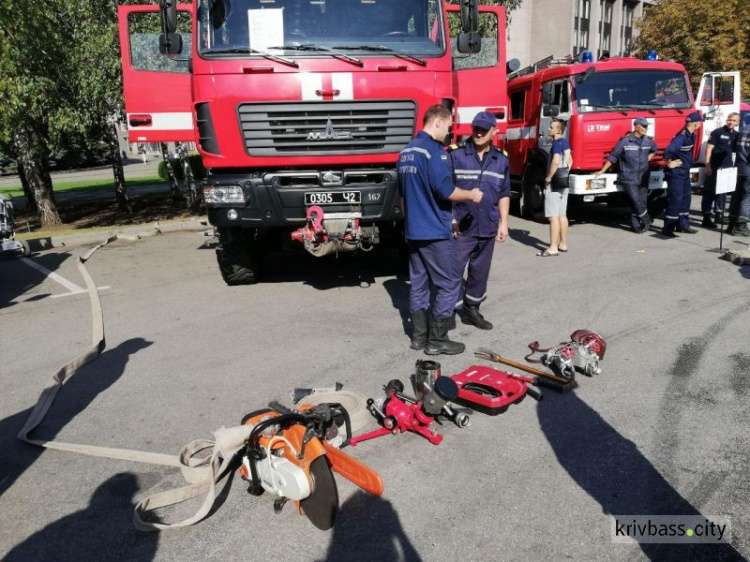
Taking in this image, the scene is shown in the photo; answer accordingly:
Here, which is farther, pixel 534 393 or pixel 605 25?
pixel 605 25

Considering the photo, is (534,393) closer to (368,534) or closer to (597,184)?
(368,534)

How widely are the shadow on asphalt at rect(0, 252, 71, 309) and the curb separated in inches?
22.1

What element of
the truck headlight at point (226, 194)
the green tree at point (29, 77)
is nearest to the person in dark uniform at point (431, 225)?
the truck headlight at point (226, 194)

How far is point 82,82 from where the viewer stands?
1120 centimetres

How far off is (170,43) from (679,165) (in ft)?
23.3

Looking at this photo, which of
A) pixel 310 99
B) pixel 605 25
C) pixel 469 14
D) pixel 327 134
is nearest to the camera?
pixel 310 99

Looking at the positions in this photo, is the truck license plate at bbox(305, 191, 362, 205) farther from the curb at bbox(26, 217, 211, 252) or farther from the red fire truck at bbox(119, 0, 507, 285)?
the curb at bbox(26, 217, 211, 252)

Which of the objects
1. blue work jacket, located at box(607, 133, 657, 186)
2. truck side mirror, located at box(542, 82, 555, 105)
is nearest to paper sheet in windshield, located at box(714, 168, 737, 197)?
blue work jacket, located at box(607, 133, 657, 186)

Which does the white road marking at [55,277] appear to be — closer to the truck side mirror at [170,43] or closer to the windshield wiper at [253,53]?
the truck side mirror at [170,43]

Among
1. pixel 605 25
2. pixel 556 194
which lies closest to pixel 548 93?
pixel 556 194

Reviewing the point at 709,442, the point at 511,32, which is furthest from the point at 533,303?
the point at 511,32

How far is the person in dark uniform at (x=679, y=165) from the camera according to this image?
28.3ft

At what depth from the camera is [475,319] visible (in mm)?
5246

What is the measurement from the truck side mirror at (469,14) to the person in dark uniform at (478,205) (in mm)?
1495
